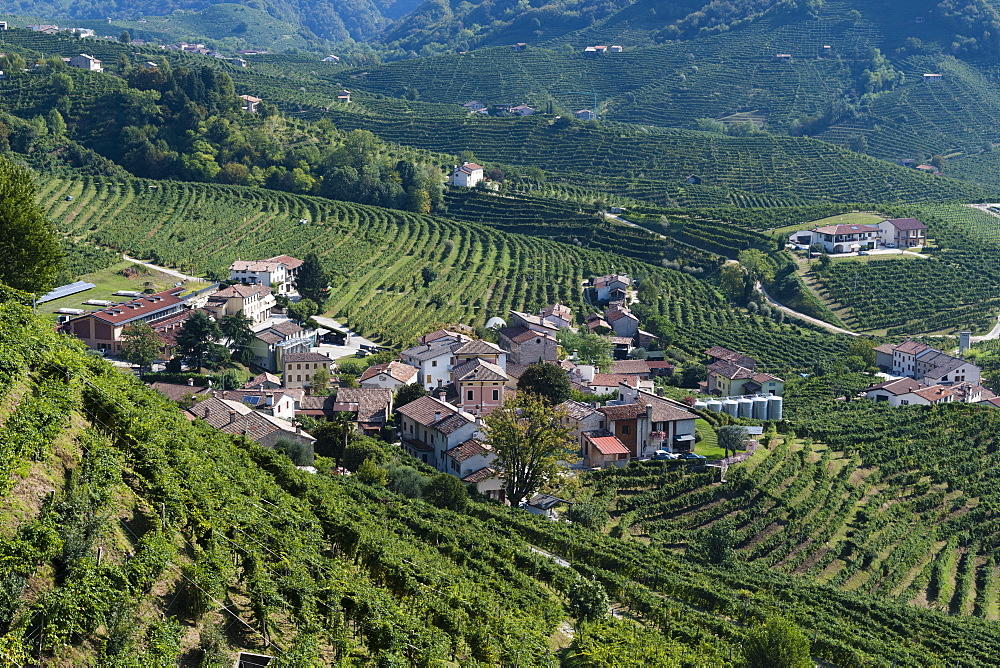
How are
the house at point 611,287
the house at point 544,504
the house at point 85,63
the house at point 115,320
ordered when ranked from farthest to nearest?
Answer: the house at point 85,63 → the house at point 611,287 → the house at point 115,320 → the house at point 544,504

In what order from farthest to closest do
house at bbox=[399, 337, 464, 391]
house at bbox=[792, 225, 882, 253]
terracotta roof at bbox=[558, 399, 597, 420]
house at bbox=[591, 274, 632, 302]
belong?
house at bbox=[792, 225, 882, 253] < house at bbox=[591, 274, 632, 302] < house at bbox=[399, 337, 464, 391] < terracotta roof at bbox=[558, 399, 597, 420]

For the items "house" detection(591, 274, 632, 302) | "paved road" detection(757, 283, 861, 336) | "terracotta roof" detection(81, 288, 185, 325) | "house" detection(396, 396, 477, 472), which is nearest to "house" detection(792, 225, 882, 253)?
"paved road" detection(757, 283, 861, 336)

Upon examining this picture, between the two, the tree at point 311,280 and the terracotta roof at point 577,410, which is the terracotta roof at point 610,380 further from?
the tree at point 311,280

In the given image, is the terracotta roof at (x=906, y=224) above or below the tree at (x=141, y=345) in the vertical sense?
above

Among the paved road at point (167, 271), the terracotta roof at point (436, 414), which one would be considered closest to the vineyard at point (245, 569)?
the terracotta roof at point (436, 414)

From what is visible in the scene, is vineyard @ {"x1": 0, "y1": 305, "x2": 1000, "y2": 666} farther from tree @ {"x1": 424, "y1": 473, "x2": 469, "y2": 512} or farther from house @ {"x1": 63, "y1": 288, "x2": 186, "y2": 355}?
house @ {"x1": 63, "y1": 288, "x2": 186, "y2": 355}

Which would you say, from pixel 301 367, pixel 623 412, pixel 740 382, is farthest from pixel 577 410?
pixel 740 382
